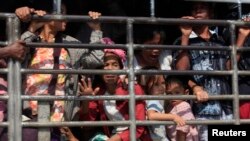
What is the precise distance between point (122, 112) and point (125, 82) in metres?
0.23

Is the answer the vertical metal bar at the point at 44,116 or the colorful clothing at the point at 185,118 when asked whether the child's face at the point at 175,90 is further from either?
the vertical metal bar at the point at 44,116

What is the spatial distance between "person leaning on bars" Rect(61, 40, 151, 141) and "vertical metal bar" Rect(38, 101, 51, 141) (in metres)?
0.24

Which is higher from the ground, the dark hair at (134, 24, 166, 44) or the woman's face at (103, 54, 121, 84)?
the dark hair at (134, 24, 166, 44)

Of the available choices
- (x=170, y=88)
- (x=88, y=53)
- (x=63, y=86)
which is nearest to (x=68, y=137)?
(x=63, y=86)

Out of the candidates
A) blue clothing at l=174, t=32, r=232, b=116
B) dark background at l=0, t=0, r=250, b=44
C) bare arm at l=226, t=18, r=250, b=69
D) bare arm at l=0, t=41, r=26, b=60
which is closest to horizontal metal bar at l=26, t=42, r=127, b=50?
bare arm at l=0, t=41, r=26, b=60

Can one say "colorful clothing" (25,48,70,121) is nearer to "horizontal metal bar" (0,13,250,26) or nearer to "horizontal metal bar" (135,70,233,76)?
"horizontal metal bar" (0,13,250,26)

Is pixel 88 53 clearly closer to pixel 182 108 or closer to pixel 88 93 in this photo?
pixel 88 93

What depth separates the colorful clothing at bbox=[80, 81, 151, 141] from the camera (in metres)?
4.05

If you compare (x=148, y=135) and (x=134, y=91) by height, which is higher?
(x=134, y=91)

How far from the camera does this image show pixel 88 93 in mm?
3949

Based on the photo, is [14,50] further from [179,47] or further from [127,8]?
[127,8]

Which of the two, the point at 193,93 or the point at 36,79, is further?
the point at 193,93

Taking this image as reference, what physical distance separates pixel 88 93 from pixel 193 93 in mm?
883

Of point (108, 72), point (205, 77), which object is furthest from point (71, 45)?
point (205, 77)
